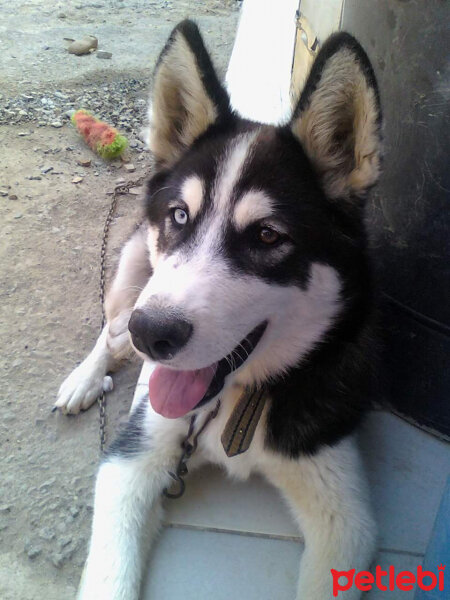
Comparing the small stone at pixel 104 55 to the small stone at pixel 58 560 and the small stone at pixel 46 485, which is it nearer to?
the small stone at pixel 46 485

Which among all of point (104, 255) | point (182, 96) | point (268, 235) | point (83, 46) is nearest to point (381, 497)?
point (268, 235)

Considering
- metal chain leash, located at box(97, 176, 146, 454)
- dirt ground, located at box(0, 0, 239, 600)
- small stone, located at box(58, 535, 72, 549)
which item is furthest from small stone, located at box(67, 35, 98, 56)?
small stone, located at box(58, 535, 72, 549)

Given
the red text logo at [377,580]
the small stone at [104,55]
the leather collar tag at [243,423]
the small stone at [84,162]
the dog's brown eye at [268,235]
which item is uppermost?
the dog's brown eye at [268,235]

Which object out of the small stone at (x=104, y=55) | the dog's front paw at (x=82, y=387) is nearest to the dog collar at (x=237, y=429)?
the dog's front paw at (x=82, y=387)

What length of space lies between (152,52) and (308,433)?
556 centimetres

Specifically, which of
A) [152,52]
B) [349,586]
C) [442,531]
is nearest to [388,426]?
[349,586]

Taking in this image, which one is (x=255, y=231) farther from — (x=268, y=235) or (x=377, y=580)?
(x=377, y=580)

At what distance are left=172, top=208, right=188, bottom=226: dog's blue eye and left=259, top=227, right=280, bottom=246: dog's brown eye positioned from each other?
250 mm

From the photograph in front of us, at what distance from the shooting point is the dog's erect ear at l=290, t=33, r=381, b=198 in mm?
1534

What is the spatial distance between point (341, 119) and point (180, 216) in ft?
1.91

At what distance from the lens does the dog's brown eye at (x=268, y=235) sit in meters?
1.63

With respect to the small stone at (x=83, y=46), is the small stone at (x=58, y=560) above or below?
below

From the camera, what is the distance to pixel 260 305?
1.59m

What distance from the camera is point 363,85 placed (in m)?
1.54
